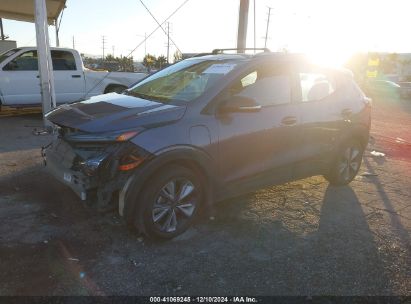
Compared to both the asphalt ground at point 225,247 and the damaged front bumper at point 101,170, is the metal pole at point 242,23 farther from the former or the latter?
the damaged front bumper at point 101,170

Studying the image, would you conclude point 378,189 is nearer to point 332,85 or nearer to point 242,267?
point 332,85

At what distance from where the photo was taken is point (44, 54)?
24.8 feet

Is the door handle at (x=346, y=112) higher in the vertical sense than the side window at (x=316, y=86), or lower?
lower

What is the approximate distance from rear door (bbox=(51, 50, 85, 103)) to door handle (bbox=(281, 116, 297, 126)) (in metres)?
7.73

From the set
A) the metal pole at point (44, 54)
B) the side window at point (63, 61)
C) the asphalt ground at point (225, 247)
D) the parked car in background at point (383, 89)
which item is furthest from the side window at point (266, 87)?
the parked car in background at point (383, 89)

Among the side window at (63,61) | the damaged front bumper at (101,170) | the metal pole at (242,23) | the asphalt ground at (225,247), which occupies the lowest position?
the asphalt ground at (225,247)

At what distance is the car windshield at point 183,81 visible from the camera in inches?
158

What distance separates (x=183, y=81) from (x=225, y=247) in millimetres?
1884

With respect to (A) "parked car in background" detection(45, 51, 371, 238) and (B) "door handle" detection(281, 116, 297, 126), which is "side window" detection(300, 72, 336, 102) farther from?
(B) "door handle" detection(281, 116, 297, 126)

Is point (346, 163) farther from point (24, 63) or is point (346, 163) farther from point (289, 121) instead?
point (24, 63)

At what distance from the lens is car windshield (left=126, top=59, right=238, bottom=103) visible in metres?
4.02

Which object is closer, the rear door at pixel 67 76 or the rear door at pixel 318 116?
the rear door at pixel 318 116

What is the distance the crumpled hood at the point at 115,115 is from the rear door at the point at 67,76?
6.98 meters

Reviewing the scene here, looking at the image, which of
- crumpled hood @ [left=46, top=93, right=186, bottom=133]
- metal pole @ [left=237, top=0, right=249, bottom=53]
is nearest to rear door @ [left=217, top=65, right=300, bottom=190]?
crumpled hood @ [left=46, top=93, right=186, bottom=133]
